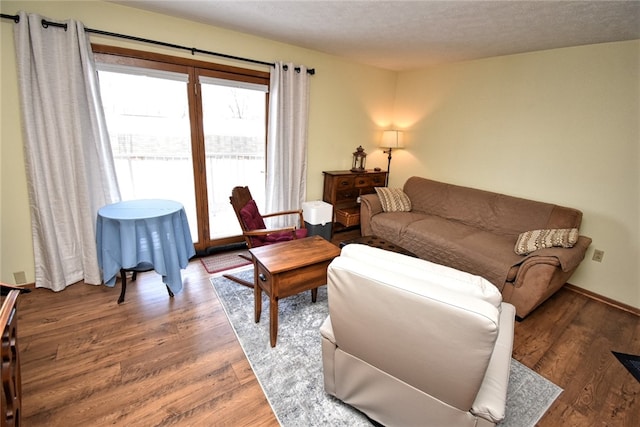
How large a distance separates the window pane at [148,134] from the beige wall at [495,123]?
37 cm

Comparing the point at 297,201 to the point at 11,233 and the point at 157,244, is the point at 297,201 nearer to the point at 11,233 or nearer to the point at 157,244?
the point at 157,244

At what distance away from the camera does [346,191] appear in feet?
13.0

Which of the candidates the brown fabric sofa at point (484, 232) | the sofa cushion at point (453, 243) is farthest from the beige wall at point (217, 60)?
the sofa cushion at point (453, 243)

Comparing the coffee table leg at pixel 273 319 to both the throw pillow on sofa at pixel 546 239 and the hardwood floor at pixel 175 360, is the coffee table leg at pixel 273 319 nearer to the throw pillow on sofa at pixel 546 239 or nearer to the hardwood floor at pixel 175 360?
the hardwood floor at pixel 175 360

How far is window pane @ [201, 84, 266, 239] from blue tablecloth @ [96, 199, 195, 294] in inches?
37.3

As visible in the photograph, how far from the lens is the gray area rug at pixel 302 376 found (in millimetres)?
1500

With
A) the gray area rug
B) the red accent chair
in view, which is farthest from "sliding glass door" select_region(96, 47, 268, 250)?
the gray area rug

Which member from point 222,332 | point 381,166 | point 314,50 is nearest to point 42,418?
point 222,332

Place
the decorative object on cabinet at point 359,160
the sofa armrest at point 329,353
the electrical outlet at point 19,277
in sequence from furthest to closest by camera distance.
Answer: the decorative object on cabinet at point 359,160 < the electrical outlet at point 19,277 < the sofa armrest at point 329,353

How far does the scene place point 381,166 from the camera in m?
4.62

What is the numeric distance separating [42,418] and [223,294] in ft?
4.19

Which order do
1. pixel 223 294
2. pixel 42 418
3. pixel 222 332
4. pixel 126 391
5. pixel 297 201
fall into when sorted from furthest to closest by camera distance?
pixel 297 201 < pixel 223 294 < pixel 222 332 < pixel 126 391 < pixel 42 418

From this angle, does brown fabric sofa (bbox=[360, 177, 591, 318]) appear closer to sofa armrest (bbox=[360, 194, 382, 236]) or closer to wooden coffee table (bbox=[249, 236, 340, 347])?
sofa armrest (bbox=[360, 194, 382, 236])

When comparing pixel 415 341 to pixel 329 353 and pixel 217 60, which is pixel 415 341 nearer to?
pixel 329 353
